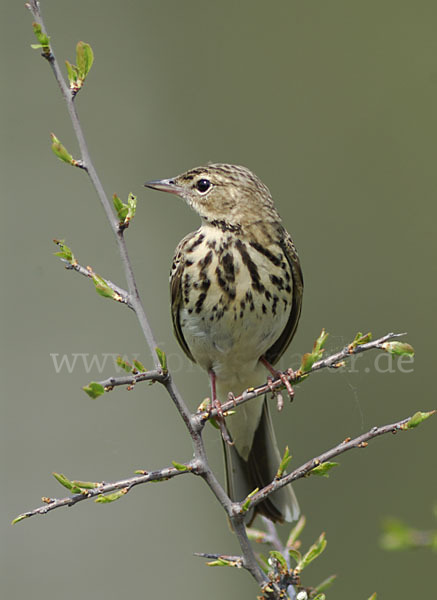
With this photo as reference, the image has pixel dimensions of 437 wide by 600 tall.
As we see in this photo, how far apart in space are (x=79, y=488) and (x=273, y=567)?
59 cm

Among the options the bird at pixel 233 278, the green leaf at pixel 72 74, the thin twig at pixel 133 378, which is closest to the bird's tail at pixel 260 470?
the bird at pixel 233 278

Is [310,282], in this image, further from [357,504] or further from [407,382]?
[357,504]

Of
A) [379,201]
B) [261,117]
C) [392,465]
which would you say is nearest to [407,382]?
[392,465]

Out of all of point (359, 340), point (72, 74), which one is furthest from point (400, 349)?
point (72, 74)

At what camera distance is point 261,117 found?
8422 millimetres

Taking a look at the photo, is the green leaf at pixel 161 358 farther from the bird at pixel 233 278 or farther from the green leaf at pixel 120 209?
the bird at pixel 233 278

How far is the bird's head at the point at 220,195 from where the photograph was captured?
3.52 m

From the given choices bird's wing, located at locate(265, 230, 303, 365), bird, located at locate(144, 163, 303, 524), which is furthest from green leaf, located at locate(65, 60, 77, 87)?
bird's wing, located at locate(265, 230, 303, 365)

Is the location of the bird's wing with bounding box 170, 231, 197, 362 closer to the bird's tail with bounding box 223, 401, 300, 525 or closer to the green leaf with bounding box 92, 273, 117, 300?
the bird's tail with bounding box 223, 401, 300, 525

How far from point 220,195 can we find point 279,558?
1.66 m

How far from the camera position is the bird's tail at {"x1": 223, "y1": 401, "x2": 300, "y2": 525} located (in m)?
3.57

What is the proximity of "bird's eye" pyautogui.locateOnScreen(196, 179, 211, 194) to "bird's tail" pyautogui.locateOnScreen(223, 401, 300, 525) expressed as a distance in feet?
3.62

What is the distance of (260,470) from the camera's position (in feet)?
12.7

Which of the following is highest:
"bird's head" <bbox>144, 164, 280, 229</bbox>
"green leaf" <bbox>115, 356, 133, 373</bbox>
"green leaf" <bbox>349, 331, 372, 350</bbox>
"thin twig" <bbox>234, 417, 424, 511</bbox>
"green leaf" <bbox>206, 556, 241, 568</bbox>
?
"bird's head" <bbox>144, 164, 280, 229</bbox>
